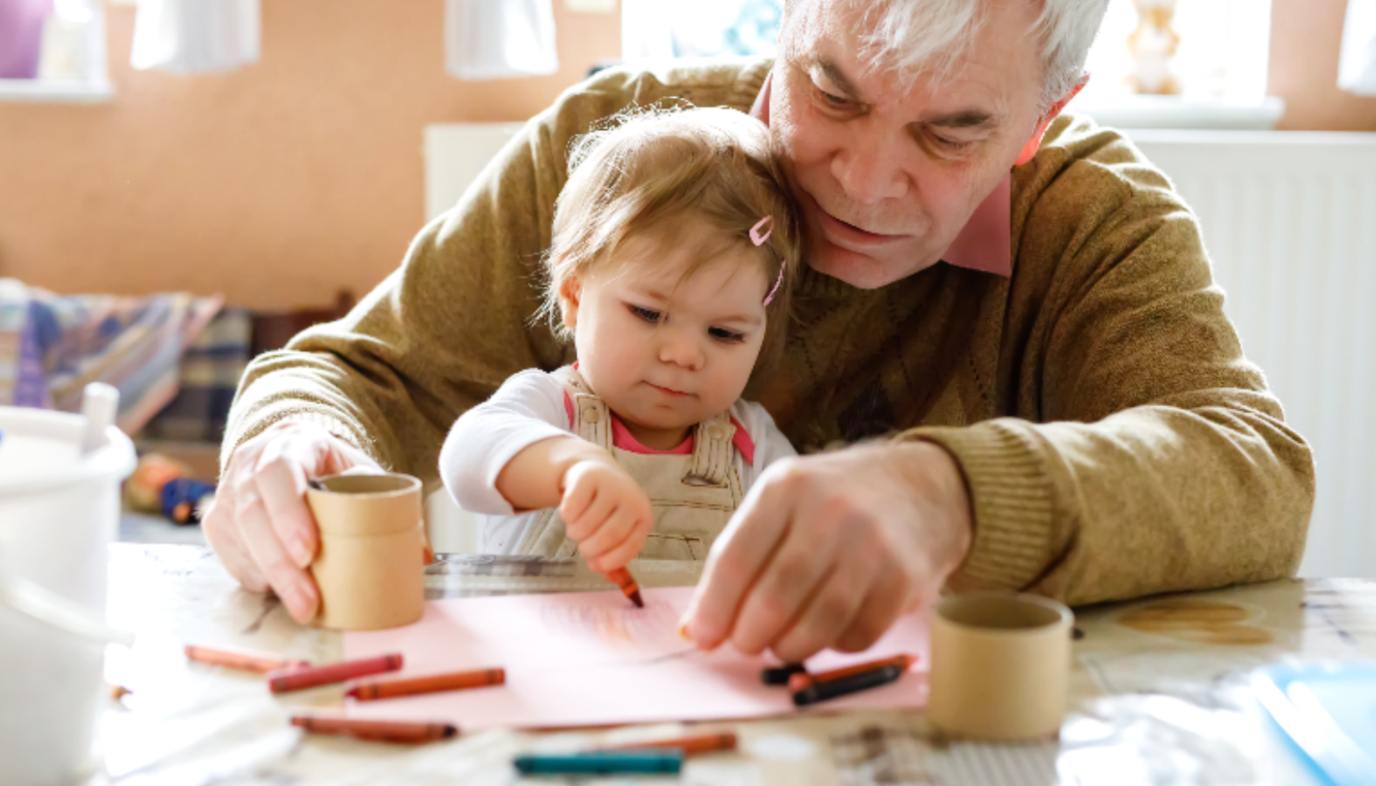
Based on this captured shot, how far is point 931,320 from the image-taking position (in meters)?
1.42

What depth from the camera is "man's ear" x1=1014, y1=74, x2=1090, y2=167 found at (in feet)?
4.22

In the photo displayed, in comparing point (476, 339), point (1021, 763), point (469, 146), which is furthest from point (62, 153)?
point (1021, 763)

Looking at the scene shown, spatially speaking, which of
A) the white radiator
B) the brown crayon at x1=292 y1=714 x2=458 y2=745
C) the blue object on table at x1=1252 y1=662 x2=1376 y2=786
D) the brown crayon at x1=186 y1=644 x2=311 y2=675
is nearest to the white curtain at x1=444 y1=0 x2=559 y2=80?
the white radiator

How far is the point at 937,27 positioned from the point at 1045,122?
27 centimetres

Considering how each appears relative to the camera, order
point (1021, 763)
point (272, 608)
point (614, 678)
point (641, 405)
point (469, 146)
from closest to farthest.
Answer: point (1021, 763)
point (614, 678)
point (272, 608)
point (641, 405)
point (469, 146)

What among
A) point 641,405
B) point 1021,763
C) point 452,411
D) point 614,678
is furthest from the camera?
point 452,411

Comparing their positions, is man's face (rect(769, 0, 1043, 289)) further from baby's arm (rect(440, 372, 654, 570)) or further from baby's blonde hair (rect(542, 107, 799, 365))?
baby's arm (rect(440, 372, 654, 570))

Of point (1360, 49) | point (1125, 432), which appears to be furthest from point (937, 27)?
point (1360, 49)

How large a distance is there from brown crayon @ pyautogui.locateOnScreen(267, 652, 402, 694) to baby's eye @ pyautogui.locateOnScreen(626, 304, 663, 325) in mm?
500

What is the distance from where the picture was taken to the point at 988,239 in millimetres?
1346

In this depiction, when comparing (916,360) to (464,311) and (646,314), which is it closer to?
(646,314)

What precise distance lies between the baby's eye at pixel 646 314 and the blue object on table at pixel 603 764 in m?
0.60

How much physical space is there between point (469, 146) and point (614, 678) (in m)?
1.85

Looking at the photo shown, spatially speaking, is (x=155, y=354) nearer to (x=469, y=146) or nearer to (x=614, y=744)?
(x=469, y=146)
